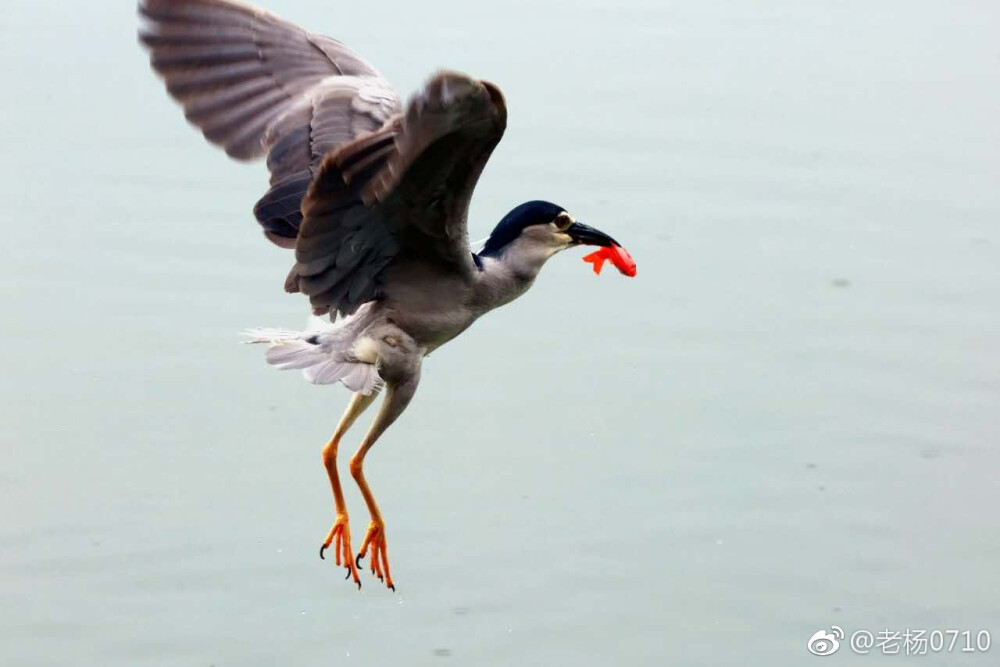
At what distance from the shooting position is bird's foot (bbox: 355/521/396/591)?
209 inches

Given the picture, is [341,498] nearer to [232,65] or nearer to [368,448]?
[368,448]

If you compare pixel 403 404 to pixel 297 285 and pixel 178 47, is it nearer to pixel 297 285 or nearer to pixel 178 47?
pixel 297 285

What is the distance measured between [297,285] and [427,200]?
57 cm

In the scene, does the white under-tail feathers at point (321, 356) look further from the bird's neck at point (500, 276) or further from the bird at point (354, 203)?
the bird's neck at point (500, 276)

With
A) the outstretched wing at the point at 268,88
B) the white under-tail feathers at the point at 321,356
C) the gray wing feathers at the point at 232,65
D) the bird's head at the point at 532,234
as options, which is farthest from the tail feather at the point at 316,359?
the gray wing feathers at the point at 232,65

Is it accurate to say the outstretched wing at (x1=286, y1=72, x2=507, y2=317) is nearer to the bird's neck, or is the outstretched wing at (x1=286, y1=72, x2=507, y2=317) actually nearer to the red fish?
the bird's neck

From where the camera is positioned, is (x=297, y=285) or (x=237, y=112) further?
(x=237, y=112)

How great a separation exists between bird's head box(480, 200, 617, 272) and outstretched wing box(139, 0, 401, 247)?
1.63 ft

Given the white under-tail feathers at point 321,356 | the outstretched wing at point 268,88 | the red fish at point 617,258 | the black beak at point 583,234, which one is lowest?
the white under-tail feathers at point 321,356

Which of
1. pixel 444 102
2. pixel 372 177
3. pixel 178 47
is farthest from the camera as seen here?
pixel 178 47

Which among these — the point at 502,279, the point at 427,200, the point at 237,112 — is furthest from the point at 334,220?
the point at 237,112

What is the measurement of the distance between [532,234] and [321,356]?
2.12 ft

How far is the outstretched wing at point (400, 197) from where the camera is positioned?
13.8 feet

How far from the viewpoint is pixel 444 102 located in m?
4.12
